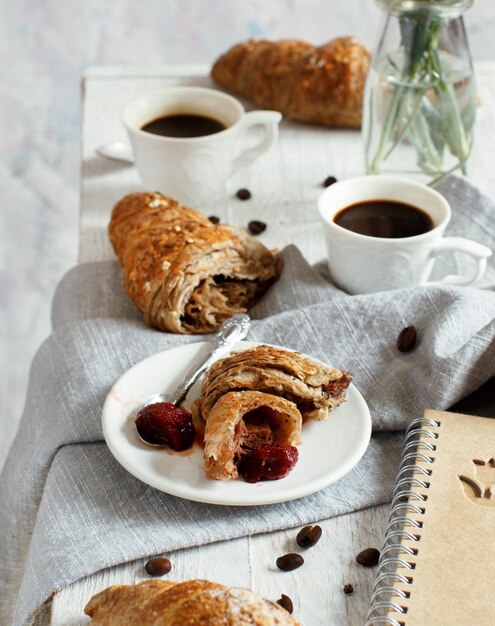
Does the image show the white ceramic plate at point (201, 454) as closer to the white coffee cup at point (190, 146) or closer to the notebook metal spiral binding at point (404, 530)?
the notebook metal spiral binding at point (404, 530)

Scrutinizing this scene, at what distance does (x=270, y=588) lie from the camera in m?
0.94

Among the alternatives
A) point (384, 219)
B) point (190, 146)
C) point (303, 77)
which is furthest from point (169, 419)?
point (303, 77)

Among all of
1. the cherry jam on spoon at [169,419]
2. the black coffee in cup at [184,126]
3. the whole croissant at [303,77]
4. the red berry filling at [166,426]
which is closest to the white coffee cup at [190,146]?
the black coffee in cup at [184,126]

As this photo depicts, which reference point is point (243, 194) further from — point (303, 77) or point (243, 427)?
point (243, 427)

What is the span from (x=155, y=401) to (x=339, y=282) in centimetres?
43

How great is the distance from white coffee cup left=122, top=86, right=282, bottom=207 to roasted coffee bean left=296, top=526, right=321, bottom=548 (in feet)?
2.64

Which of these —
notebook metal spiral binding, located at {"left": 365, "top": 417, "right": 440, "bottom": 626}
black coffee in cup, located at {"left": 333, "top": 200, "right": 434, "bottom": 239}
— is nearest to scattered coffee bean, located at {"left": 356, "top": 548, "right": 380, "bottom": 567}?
notebook metal spiral binding, located at {"left": 365, "top": 417, "right": 440, "bottom": 626}

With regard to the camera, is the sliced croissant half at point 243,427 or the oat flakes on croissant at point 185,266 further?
the oat flakes on croissant at point 185,266

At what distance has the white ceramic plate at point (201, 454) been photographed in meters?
0.99

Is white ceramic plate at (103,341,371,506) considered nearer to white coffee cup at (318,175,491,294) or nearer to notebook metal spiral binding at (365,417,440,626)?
notebook metal spiral binding at (365,417,440,626)

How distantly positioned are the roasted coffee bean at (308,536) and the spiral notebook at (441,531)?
8cm

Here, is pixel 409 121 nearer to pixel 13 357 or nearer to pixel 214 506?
pixel 214 506

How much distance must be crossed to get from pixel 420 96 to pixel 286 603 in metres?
1.00

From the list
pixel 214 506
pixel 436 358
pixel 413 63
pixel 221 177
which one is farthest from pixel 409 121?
pixel 214 506
